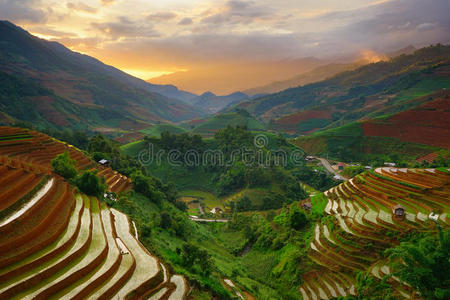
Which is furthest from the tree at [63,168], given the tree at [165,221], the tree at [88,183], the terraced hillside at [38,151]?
the tree at [165,221]

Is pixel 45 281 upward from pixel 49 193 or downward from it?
downward

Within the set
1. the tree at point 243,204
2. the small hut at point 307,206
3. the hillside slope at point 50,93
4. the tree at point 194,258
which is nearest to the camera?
the tree at point 194,258

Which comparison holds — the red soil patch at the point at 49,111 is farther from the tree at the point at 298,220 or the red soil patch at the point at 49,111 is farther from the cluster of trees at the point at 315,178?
the tree at the point at 298,220

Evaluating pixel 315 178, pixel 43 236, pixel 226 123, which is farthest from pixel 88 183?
pixel 226 123

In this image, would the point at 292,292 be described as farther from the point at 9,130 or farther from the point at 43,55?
the point at 43,55

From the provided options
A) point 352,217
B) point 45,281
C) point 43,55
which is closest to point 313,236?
point 352,217
